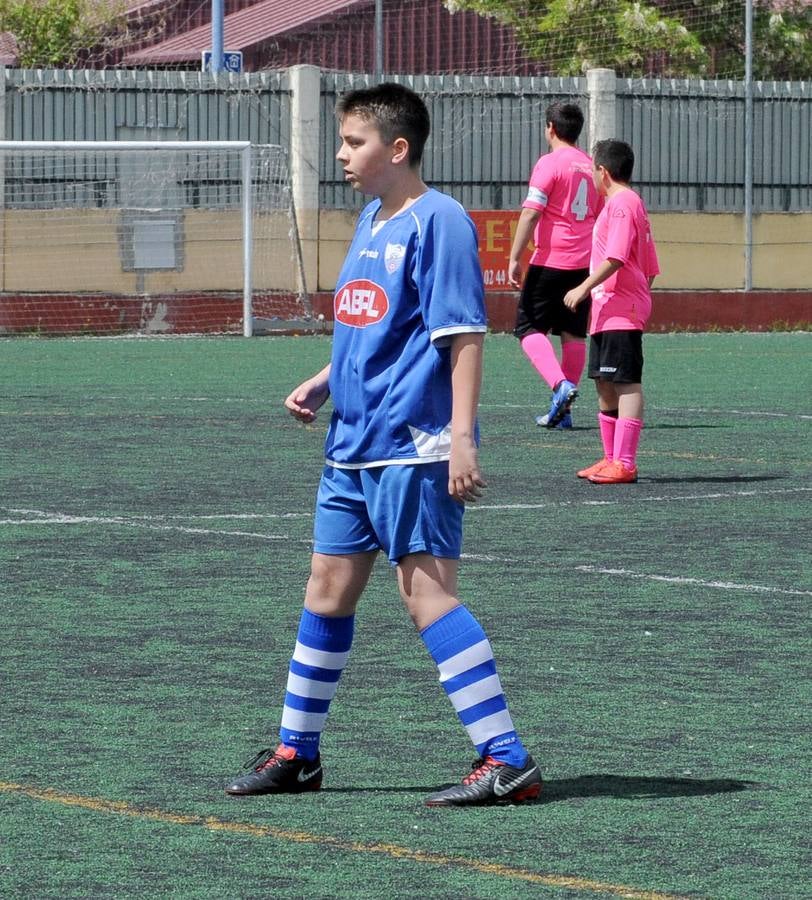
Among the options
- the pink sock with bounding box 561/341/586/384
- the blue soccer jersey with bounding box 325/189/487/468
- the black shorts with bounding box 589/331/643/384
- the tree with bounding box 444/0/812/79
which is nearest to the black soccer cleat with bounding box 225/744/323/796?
the blue soccer jersey with bounding box 325/189/487/468

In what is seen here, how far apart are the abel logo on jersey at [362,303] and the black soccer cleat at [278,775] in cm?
104

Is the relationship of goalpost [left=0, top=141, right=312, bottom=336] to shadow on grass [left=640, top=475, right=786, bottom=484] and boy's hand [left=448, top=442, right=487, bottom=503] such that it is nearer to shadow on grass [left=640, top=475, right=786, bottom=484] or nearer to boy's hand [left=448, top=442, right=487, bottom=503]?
shadow on grass [left=640, top=475, right=786, bottom=484]

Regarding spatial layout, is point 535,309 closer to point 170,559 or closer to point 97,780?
point 170,559

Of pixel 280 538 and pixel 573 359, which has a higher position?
pixel 573 359

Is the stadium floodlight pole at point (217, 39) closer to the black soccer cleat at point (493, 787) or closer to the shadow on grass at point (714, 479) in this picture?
the shadow on grass at point (714, 479)

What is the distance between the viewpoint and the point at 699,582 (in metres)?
8.89

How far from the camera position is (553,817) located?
208 inches

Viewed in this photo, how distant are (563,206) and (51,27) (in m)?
39.9

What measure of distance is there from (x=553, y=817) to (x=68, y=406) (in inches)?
472

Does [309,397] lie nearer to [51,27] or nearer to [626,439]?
[626,439]

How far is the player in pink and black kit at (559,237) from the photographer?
50.2 feet

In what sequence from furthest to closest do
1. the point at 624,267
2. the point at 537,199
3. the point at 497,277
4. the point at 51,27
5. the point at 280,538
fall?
the point at 51,27
the point at 497,277
the point at 537,199
the point at 624,267
the point at 280,538

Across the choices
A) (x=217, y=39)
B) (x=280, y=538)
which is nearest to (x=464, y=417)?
(x=280, y=538)

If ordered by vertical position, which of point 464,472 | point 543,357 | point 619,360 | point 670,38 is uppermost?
point 670,38
